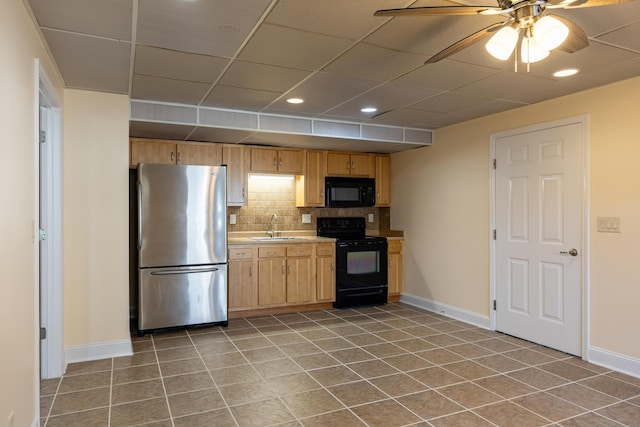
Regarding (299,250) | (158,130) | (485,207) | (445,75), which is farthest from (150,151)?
(485,207)

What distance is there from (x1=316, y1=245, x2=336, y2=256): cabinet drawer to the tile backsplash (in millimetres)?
632

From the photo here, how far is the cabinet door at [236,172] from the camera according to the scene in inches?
203

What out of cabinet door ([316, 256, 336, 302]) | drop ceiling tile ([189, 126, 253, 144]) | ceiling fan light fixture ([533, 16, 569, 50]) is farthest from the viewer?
cabinet door ([316, 256, 336, 302])

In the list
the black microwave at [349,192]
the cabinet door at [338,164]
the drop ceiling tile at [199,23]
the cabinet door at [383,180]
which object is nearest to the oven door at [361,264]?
the black microwave at [349,192]

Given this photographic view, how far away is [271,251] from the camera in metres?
5.13

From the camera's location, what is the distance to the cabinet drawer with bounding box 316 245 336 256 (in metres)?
5.42

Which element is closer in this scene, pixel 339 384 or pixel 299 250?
pixel 339 384

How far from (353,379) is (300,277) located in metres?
2.22

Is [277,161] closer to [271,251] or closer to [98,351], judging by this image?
[271,251]

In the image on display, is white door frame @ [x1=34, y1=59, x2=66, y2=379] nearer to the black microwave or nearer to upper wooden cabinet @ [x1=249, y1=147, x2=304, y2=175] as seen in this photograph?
upper wooden cabinet @ [x1=249, y1=147, x2=304, y2=175]

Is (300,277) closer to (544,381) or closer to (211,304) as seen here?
(211,304)

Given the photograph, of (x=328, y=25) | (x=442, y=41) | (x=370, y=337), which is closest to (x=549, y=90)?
(x=442, y=41)

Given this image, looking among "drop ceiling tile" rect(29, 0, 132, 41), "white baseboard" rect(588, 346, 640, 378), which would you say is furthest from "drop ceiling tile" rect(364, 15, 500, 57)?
"white baseboard" rect(588, 346, 640, 378)

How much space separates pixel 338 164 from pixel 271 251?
1577 mm
